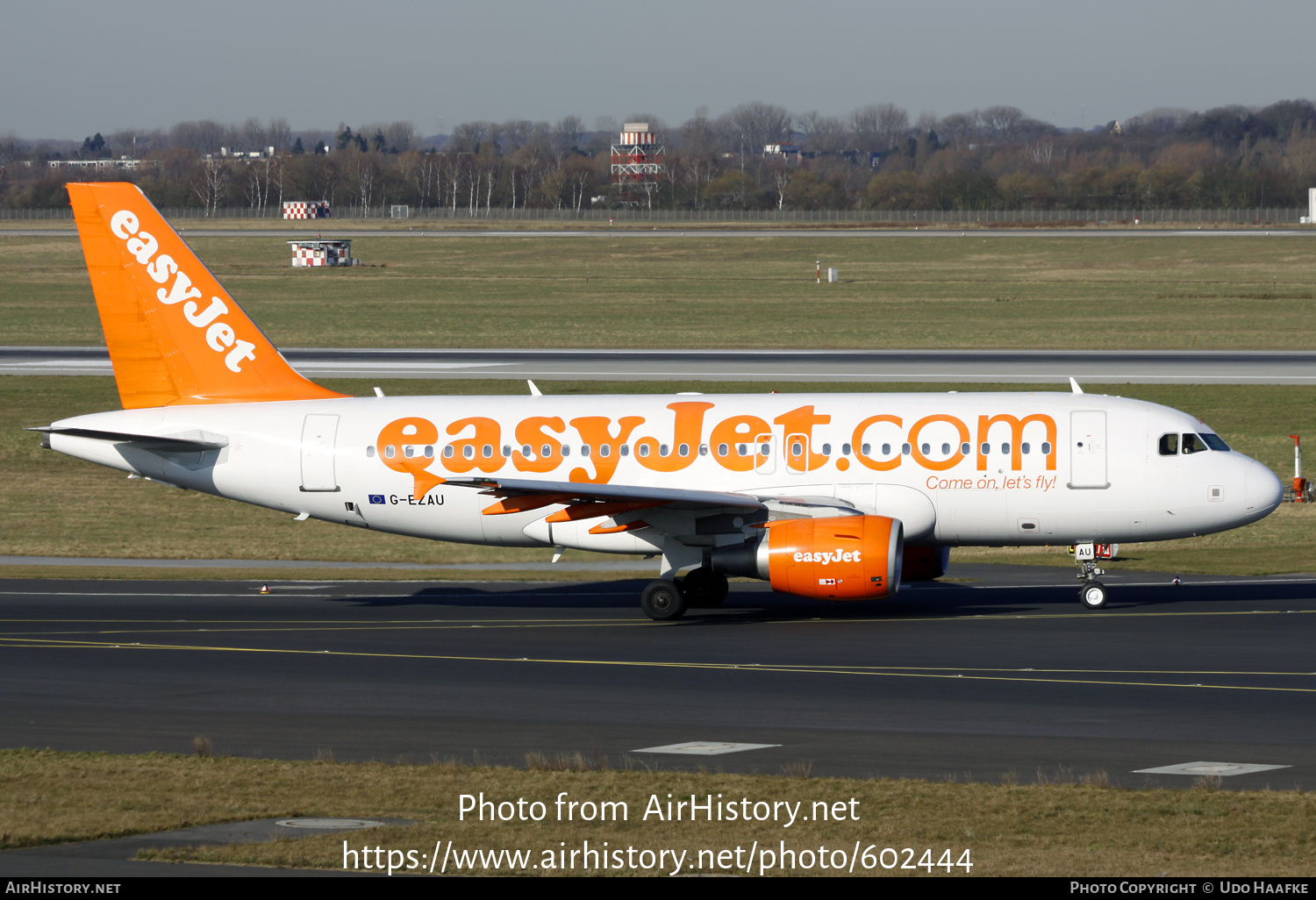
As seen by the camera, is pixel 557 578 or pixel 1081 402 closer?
pixel 1081 402

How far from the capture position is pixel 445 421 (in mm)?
36031

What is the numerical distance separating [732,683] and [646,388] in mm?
40445

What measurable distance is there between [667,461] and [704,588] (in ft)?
9.09

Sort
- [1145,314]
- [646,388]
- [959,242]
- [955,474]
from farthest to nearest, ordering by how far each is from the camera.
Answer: [959,242], [1145,314], [646,388], [955,474]

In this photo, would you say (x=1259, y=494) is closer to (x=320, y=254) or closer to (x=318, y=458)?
(x=318, y=458)

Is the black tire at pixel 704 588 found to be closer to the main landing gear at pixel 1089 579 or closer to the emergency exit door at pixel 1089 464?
the main landing gear at pixel 1089 579

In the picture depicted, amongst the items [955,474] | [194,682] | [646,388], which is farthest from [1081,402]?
[646,388]

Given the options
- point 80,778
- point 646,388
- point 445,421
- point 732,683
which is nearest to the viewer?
point 80,778

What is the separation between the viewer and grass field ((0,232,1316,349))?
94.8 metres

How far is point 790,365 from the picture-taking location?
76.0 m

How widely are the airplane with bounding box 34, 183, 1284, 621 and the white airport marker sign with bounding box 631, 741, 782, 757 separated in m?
10.2

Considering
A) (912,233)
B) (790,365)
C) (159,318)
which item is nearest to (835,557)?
(159,318)

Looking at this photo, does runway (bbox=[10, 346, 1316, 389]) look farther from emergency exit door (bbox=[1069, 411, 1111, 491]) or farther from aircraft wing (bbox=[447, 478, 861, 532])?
aircraft wing (bbox=[447, 478, 861, 532])

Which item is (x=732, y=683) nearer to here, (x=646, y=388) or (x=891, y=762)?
(x=891, y=762)
